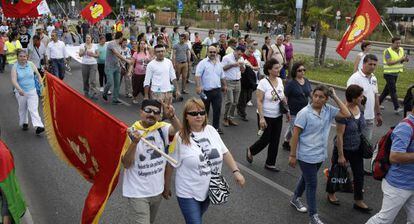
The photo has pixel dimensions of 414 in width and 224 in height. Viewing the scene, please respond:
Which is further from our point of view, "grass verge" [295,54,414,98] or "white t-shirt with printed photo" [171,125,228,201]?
"grass verge" [295,54,414,98]

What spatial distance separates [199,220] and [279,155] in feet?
13.7

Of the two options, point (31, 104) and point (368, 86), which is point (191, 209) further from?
point (31, 104)

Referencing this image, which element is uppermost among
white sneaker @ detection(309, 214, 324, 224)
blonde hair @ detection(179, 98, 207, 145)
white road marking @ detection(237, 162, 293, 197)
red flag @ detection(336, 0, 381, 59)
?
red flag @ detection(336, 0, 381, 59)

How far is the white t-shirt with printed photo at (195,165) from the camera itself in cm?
392

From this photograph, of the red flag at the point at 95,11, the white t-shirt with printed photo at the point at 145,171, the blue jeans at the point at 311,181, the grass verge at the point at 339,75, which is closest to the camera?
the white t-shirt with printed photo at the point at 145,171

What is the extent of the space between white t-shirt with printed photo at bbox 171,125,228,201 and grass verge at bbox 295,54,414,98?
10824mm

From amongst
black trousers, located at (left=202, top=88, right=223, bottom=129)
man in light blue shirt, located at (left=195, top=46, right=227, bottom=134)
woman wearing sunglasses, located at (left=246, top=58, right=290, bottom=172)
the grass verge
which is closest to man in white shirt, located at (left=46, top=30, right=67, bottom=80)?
man in light blue shirt, located at (left=195, top=46, right=227, bottom=134)

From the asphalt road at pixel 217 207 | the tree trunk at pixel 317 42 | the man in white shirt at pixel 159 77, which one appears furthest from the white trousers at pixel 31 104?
the tree trunk at pixel 317 42

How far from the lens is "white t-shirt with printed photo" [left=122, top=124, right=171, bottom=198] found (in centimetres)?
403

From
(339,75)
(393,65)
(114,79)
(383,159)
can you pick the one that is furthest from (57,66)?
(383,159)

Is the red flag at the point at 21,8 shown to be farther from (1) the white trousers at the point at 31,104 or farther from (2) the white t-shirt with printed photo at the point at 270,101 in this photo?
(2) the white t-shirt with printed photo at the point at 270,101

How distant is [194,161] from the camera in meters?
3.90

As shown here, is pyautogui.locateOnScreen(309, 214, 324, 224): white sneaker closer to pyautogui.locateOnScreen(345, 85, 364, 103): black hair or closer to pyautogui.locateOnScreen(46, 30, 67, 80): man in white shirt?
pyautogui.locateOnScreen(345, 85, 364, 103): black hair

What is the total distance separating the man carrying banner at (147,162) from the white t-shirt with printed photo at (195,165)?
19cm
